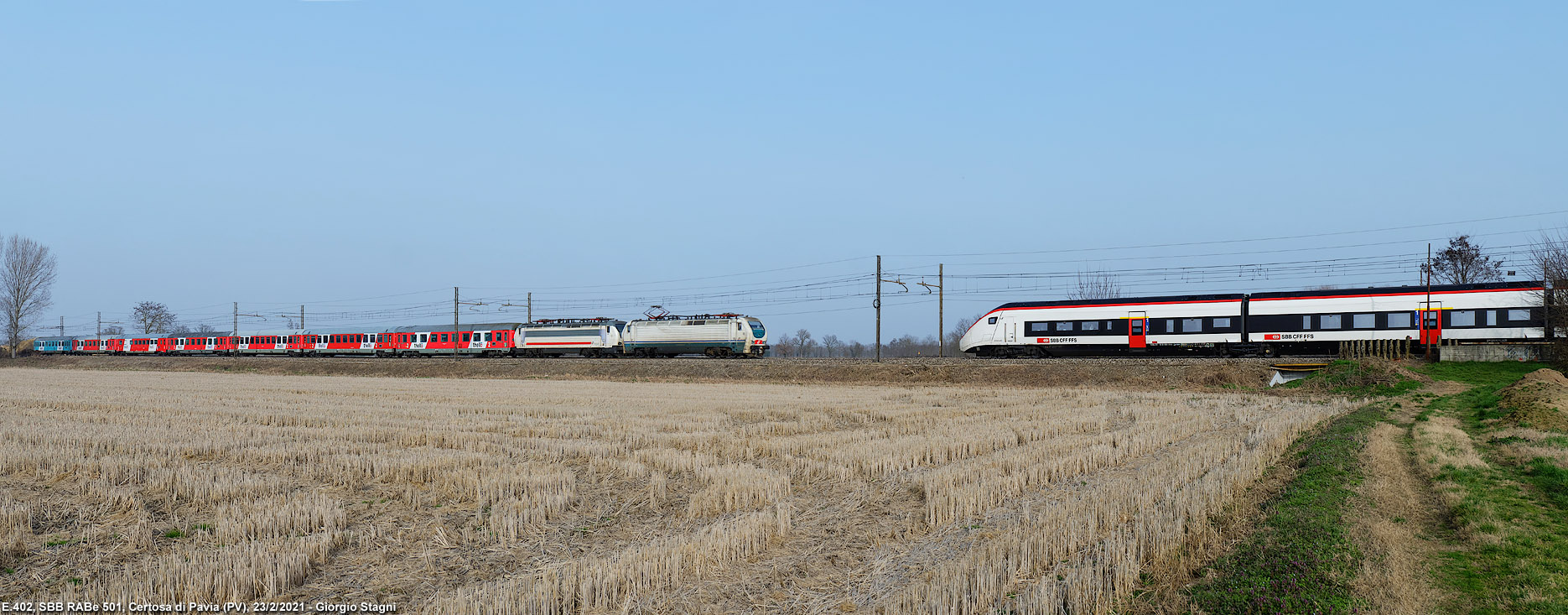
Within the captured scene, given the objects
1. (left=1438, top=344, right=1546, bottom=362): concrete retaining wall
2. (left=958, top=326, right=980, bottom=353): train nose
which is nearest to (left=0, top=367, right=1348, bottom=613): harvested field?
(left=1438, top=344, right=1546, bottom=362): concrete retaining wall

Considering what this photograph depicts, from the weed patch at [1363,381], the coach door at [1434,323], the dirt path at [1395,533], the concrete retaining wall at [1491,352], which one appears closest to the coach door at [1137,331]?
the weed patch at [1363,381]

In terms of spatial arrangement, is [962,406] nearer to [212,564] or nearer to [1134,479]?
[1134,479]

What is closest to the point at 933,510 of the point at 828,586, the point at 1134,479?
the point at 828,586

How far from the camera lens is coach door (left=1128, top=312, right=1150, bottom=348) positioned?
40625 millimetres

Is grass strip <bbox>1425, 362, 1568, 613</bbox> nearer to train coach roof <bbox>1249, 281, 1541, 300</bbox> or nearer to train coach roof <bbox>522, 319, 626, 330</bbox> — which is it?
train coach roof <bbox>1249, 281, 1541, 300</bbox>

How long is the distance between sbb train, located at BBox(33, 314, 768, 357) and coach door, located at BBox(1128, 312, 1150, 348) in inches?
946

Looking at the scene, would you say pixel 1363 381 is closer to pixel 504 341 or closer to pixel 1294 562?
pixel 1294 562

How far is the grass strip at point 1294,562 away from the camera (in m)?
5.48

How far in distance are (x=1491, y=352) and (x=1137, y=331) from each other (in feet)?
44.6

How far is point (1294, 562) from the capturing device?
6.21 metres

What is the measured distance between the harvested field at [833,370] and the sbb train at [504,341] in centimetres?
628

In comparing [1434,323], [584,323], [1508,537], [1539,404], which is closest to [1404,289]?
[1434,323]

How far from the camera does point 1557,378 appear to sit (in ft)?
78.6

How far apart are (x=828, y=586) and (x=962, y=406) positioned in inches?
672
